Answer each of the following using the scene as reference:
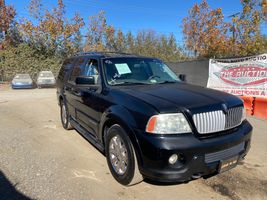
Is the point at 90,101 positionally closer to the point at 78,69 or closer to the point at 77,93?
the point at 77,93

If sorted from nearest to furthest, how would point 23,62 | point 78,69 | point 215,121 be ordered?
point 215,121 < point 78,69 < point 23,62

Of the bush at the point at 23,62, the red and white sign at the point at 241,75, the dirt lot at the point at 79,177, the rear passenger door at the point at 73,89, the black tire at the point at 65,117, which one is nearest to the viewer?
the dirt lot at the point at 79,177

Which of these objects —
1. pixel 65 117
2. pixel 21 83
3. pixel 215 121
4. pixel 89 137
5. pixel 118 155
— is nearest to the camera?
pixel 215 121

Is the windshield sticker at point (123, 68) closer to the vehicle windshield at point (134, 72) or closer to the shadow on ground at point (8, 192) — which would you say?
the vehicle windshield at point (134, 72)

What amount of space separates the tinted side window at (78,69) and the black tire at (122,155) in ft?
6.91

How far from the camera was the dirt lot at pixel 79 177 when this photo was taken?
358 cm

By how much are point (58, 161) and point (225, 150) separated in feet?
9.19

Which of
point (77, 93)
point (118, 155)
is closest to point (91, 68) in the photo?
point (77, 93)

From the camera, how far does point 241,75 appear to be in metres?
9.66

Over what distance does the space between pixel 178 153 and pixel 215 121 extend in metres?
0.67

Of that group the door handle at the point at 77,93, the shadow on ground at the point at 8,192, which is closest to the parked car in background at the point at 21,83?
the door handle at the point at 77,93

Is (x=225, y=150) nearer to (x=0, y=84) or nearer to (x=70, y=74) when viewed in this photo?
Result: (x=70, y=74)

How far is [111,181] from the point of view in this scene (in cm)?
396

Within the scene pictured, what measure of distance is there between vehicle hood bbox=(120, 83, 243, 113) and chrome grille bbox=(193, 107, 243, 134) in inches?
2.6
